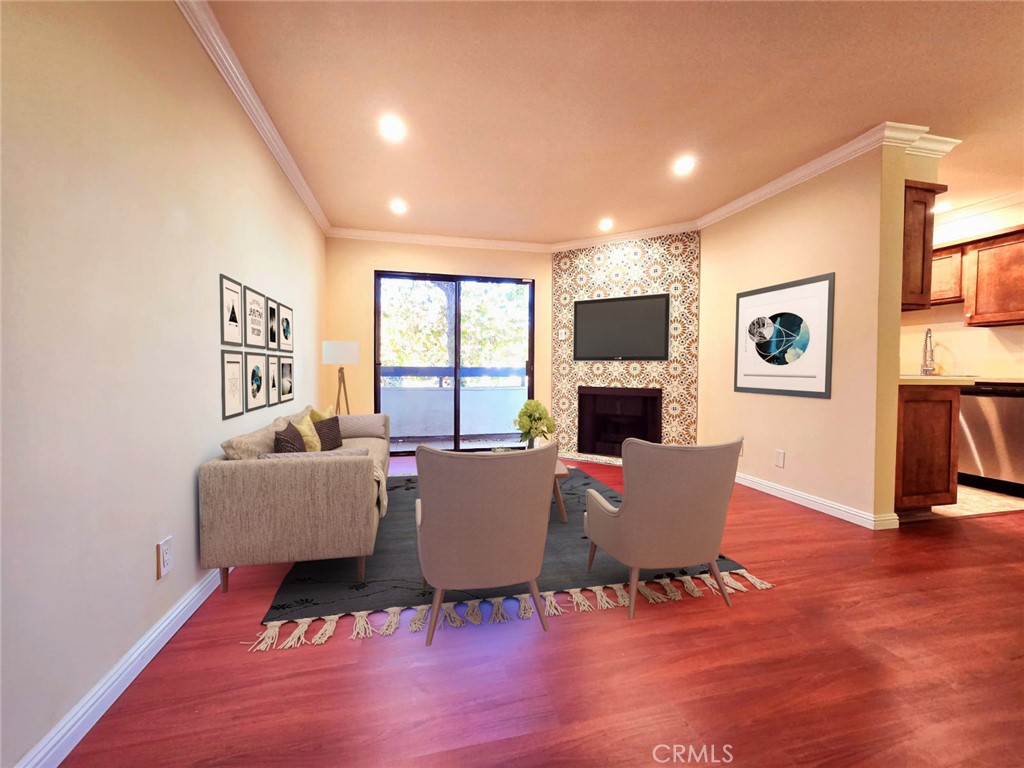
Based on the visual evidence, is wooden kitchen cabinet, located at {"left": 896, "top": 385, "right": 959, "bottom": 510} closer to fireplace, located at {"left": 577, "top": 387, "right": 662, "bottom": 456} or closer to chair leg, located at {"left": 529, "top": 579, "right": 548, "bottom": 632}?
fireplace, located at {"left": 577, "top": 387, "right": 662, "bottom": 456}

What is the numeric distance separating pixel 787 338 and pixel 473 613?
11.6 feet

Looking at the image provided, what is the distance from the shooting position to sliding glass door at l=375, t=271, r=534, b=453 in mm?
5551

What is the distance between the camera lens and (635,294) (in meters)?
5.24

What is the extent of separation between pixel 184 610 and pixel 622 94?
3.62 metres

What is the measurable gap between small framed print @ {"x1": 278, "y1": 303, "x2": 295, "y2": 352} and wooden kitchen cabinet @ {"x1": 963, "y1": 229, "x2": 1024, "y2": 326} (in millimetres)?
6576

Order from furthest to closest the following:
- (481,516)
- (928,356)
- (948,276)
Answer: (928,356)
(948,276)
(481,516)

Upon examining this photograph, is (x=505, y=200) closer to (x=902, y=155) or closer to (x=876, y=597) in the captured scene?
(x=902, y=155)

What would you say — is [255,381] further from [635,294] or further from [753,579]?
[635,294]

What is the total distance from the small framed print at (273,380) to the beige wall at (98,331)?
89cm

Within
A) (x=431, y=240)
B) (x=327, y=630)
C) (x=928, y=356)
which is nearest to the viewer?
(x=327, y=630)

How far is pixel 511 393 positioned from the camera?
599 centimetres

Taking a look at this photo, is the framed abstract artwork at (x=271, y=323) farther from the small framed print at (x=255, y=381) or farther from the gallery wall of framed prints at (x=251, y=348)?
the small framed print at (x=255, y=381)

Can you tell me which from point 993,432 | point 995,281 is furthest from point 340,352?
point 995,281

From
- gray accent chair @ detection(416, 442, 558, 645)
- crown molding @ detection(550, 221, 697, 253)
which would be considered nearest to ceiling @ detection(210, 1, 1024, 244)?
crown molding @ detection(550, 221, 697, 253)
